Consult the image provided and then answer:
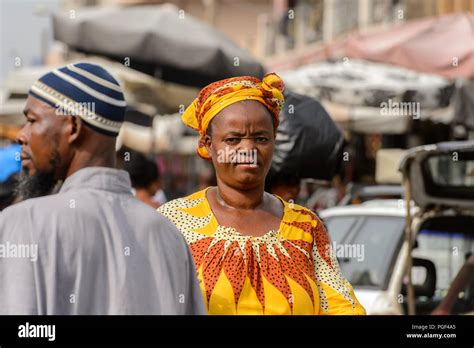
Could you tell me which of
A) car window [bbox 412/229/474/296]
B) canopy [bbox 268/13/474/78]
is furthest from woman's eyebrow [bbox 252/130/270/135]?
canopy [bbox 268/13/474/78]

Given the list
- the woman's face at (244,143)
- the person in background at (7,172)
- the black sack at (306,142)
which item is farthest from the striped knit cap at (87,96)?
the person in background at (7,172)

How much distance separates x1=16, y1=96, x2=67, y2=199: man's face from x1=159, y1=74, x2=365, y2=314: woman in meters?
0.81

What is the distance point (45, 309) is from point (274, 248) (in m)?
1.15

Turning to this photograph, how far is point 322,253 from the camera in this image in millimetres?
3953

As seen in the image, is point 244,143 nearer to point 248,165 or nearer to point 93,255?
point 248,165

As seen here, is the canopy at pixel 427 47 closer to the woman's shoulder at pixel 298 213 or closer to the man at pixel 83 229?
the woman's shoulder at pixel 298 213

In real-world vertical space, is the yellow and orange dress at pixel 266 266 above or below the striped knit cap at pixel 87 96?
below

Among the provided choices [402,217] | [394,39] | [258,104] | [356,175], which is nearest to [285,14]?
[356,175]

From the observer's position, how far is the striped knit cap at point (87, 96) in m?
3.09

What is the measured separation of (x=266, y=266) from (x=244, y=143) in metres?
0.40

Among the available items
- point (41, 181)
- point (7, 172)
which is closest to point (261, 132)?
point (41, 181)

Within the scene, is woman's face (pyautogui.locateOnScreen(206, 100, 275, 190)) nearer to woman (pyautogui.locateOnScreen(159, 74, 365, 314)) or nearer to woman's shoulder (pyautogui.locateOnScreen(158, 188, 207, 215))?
woman (pyautogui.locateOnScreen(159, 74, 365, 314))

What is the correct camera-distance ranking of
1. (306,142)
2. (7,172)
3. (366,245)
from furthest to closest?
(7,172), (366,245), (306,142)

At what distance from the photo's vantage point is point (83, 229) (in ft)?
9.62
